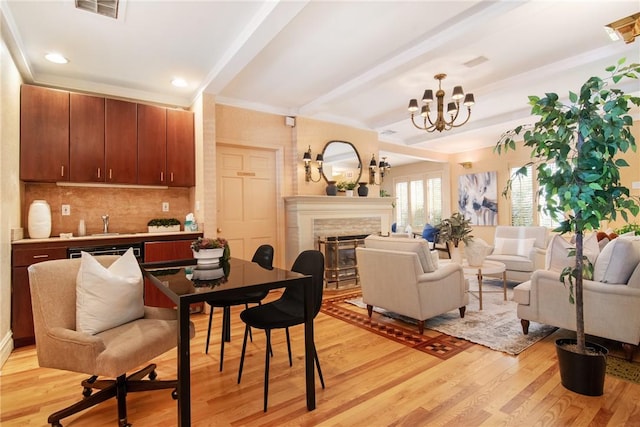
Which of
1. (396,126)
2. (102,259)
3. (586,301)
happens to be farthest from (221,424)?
(396,126)

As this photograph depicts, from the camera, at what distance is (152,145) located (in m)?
4.04

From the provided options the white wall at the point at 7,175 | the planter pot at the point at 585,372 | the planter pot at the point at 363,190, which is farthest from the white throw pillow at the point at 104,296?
the planter pot at the point at 363,190

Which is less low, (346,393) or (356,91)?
(356,91)

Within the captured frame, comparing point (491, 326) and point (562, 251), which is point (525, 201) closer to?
point (562, 251)

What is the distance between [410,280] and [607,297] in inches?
58.7

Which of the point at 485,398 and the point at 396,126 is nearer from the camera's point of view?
the point at 485,398

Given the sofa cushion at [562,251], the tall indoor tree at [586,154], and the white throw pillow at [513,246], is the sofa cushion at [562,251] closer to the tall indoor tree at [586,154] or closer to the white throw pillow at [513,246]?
the tall indoor tree at [586,154]

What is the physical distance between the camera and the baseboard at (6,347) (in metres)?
2.66

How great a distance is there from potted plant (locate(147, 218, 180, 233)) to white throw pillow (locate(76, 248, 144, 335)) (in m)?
2.13

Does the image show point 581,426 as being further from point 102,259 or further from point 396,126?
point 396,126

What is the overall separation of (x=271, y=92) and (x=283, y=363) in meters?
3.40

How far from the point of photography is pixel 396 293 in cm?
328

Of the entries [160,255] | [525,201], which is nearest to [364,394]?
[160,255]

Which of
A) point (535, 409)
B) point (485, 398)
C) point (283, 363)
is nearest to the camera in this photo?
Answer: point (535, 409)
